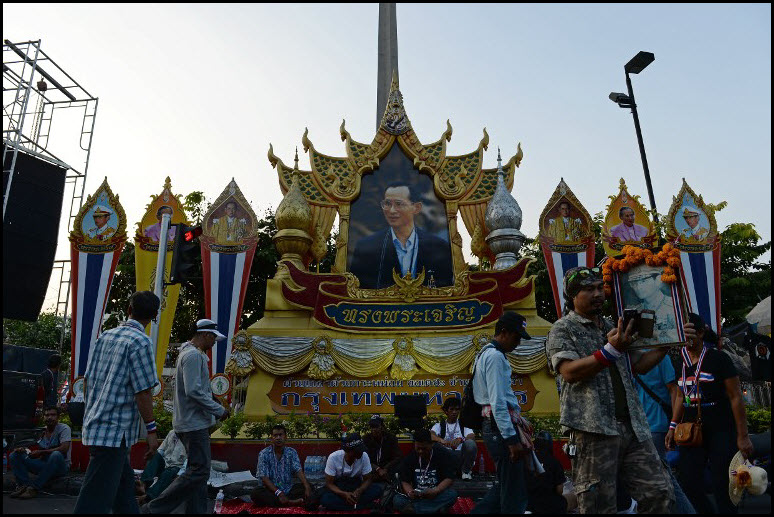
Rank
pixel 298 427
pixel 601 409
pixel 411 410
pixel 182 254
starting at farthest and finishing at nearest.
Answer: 1. pixel 298 427
2. pixel 411 410
3. pixel 182 254
4. pixel 601 409

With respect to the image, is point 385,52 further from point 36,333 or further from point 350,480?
point 36,333

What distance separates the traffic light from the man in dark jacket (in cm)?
499

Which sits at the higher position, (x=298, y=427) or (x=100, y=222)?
(x=100, y=222)

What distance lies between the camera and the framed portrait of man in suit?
41.8ft

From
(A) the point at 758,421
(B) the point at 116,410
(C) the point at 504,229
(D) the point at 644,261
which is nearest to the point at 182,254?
(B) the point at 116,410

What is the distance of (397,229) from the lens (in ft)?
43.0

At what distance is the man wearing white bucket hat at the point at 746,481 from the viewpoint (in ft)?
15.8

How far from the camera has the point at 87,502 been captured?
12.6ft

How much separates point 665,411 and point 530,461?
6.02ft

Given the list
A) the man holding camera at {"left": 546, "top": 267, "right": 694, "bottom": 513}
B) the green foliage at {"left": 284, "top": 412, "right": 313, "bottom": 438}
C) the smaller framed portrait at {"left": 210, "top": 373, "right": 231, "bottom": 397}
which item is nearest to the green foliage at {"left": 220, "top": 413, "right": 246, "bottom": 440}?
the green foliage at {"left": 284, "top": 412, "right": 313, "bottom": 438}

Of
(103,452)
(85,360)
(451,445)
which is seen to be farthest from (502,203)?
(103,452)

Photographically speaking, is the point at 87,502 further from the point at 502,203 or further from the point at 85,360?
the point at 502,203

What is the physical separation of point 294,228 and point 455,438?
244 inches

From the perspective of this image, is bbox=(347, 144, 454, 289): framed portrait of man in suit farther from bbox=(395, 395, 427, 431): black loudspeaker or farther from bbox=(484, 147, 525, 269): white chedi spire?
bbox=(395, 395, 427, 431): black loudspeaker
